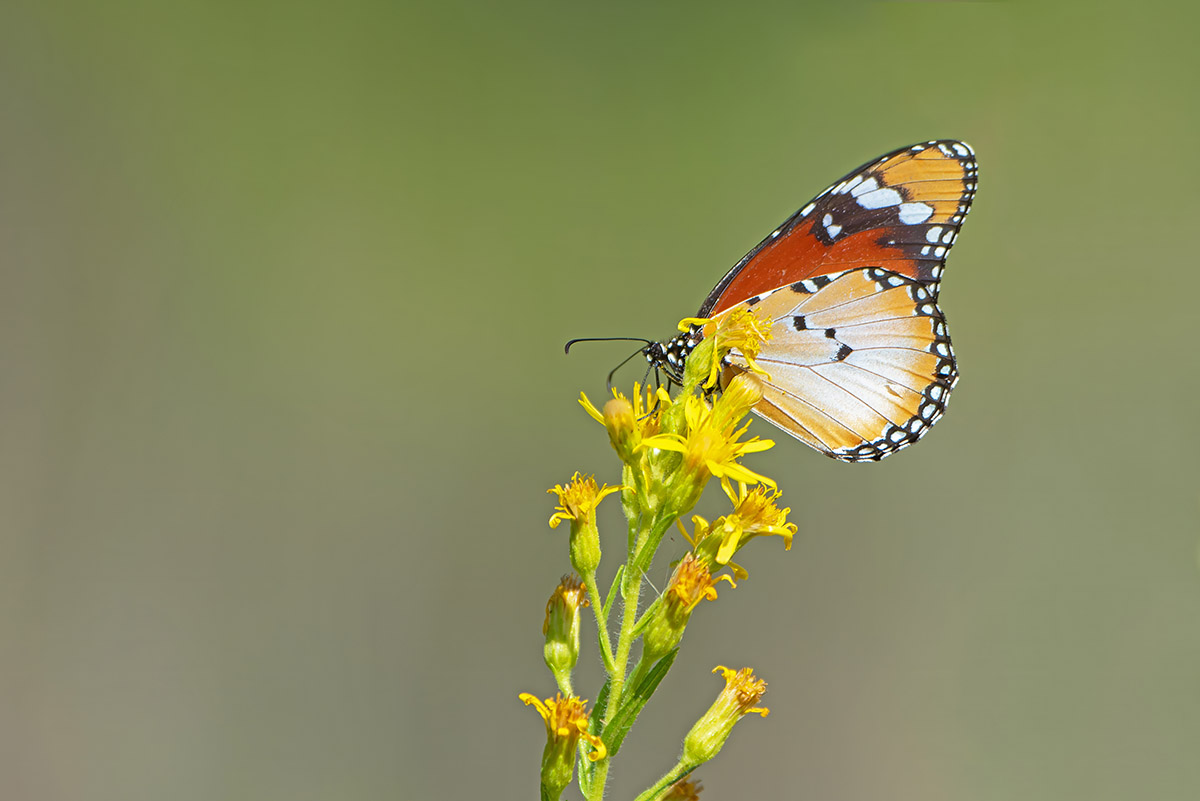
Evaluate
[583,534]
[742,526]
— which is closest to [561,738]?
[583,534]

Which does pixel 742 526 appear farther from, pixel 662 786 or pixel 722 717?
pixel 662 786

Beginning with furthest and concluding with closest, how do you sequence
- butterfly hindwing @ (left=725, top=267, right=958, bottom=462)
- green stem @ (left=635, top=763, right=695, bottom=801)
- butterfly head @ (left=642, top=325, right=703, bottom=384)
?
butterfly hindwing @ (left=725, top=267, right=958, bottom=462), butterfly head @ (left=642, top=325, right=703, bottom=384), green stem @ (left=635, top=763, right=695, bottom=801)

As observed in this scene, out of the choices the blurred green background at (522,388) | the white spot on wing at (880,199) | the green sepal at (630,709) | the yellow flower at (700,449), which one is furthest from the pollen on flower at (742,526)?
the blurred green background at (522,388)

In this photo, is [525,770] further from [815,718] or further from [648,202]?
[648,202]

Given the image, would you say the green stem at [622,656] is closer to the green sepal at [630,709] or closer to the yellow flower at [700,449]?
the green sepal at [630,709]

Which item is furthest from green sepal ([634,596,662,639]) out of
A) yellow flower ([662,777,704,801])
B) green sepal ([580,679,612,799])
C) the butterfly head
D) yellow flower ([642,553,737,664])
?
the butterfly head

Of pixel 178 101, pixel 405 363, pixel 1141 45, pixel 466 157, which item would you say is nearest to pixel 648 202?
pixel 466 157

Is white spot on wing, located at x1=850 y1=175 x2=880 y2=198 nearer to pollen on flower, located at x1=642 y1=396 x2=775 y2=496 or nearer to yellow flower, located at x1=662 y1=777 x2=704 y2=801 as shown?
pollen on flower, located at x1=642 y1=396 x2=775 y2=496

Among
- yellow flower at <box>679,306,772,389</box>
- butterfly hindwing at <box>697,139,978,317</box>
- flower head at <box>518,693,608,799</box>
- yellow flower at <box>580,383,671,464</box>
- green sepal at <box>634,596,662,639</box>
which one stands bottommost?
flower head at <box>518,693,608,799</box>
